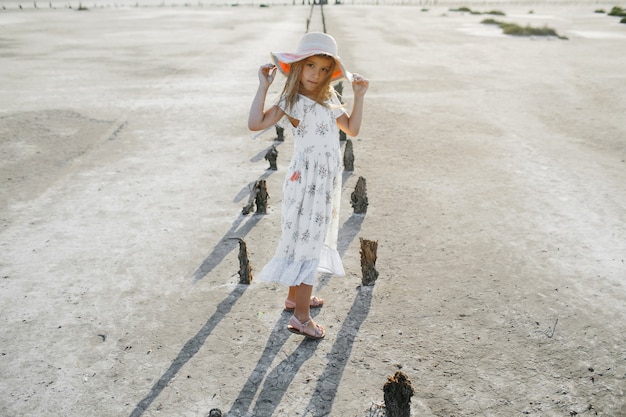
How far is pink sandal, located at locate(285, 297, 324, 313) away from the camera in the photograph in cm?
509

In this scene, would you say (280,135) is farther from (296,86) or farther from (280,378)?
(280,378)

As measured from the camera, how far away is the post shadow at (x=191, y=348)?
13.3ft

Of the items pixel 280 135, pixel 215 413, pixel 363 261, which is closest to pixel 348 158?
pixel 280 135

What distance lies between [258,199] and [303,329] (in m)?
2.77

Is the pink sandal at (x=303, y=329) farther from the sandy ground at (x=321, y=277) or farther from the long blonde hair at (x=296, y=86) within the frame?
the long blonde hair at (x=296, y=86)

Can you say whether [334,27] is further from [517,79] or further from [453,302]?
[453,302]

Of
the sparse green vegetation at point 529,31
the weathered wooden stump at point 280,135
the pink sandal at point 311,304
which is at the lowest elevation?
the pink sandal at point 311,304

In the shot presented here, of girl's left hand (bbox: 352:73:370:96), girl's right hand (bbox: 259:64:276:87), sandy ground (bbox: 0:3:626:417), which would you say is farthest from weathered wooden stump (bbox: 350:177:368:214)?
girl's right hand (bbox: 259:64:276:87)

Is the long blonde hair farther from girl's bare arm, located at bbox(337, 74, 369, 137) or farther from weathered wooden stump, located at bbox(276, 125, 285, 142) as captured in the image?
weathered wooden stump, located at bbox(276, 125, 285, 142)

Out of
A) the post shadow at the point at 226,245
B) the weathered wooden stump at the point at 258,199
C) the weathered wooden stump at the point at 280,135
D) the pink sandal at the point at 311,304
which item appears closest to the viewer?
the pink sandal at the point at 311,304

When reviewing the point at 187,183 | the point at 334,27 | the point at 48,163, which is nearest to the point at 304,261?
the point at 187,183

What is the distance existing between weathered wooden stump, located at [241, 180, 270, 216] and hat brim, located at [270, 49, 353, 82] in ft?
9.16

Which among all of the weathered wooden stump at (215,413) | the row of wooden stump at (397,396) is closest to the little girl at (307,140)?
the row of wooden stump at (397,396)

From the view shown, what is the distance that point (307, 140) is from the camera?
438 centimetres
